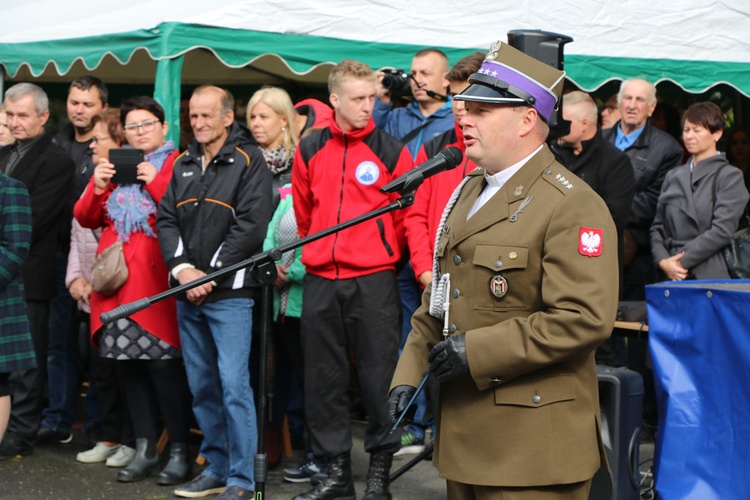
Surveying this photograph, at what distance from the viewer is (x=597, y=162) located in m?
6.52

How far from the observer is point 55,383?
7.27 m

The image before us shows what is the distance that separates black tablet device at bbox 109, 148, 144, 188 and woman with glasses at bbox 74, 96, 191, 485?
0.04 meters

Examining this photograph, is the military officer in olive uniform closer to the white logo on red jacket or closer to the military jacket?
the military jacket

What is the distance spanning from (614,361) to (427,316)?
11.3 feet

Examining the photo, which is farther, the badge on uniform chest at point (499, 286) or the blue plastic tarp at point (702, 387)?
the blue plastic tarp at point (702, 387)

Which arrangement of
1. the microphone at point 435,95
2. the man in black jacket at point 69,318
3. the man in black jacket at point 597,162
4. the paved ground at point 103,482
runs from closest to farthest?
the paved ground at point 103,482
the man in black jacket at point 597,162
the microphone at point 435,95
the man in black jacket at point 69,318

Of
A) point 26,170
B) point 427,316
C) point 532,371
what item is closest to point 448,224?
point 427,316

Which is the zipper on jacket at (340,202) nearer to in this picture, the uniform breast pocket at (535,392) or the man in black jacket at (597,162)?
the man in black jacket at (597,162)

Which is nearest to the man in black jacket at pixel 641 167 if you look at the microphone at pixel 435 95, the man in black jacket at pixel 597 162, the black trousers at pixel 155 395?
the man in black jacket at pixel 597 162

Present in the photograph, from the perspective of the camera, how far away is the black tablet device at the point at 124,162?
6.07 metres

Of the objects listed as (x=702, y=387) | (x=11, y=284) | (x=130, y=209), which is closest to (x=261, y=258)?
(x=702, y=387)

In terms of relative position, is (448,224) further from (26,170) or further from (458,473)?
(26,170)

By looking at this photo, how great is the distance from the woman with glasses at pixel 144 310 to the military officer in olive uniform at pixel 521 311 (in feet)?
10.2

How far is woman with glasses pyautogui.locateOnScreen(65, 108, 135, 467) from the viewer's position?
22.0ft
